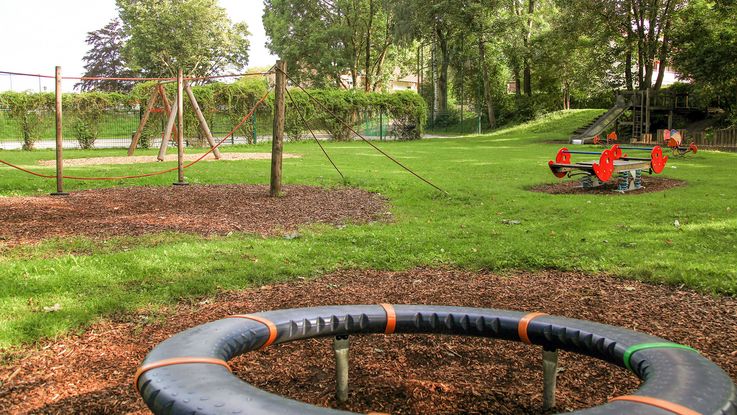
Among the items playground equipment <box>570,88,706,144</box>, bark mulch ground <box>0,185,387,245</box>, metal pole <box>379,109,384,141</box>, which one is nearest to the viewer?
bark mulch ground <box>0,185,387,245</box>

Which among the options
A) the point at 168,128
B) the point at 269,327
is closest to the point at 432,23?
the point at 168,128

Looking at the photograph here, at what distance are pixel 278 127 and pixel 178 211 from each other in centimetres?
227

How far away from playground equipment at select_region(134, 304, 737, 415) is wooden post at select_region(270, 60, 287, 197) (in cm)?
690

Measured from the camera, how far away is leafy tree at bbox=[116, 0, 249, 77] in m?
52.7

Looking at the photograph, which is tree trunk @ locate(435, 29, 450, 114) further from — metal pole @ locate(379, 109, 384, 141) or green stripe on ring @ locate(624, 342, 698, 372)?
green stripe on ring @ locate(624, 342, 698, 372)

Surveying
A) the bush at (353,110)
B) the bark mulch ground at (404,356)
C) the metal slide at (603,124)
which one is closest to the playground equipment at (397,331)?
the bark mulch ground at (404,356)

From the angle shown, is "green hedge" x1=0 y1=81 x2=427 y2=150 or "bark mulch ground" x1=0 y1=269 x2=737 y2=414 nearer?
"bark mulch ground" x1=0 y1=269 x2=737 y2=414

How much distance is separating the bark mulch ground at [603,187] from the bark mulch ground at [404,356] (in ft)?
21.1

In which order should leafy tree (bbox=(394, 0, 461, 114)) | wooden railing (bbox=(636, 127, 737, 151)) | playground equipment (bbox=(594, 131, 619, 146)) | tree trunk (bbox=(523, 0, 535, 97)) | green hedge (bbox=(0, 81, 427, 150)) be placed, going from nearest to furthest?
1. wooden railing (bbox=(636, 127, 737, 151))
2. green hedge (bbox=(0, 81, 427, 150))
3. playground equipment (bbox=(594, 131, 619, 146))
4. leafy tree (bbox=(394, 0, 461, 114))
5. tree trunk (bbox=(523, 0, 535, 97))

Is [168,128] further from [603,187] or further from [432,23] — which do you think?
[432,23]

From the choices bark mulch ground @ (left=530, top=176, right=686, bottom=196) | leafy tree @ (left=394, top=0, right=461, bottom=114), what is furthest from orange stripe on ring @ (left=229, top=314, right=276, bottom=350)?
leafy tree @ (left=394, top=0, right=461, bottom=114)

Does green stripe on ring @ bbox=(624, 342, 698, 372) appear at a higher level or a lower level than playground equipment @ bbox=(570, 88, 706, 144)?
lower

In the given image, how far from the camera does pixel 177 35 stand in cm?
5306

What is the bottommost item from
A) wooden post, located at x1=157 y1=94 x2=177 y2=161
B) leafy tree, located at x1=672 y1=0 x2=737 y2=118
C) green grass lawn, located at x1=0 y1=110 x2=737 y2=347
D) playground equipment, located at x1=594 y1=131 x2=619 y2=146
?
green grass lawn, located at x1=0 y1=110 x2=737 y2=347
